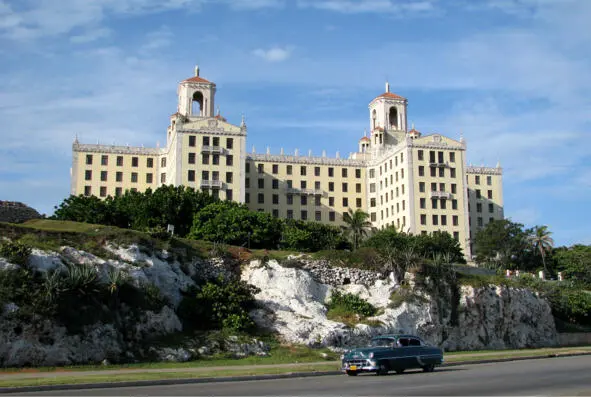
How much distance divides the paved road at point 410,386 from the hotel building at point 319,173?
74802 mm

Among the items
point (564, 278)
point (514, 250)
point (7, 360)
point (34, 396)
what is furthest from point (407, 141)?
point (34, 396)

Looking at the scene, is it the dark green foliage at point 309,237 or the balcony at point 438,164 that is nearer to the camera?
the dark green foliage at point 309,237

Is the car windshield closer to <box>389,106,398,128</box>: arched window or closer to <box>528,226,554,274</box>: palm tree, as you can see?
<box>528,226,554,274</box>: palm tree

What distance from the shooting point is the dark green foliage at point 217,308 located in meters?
44.6

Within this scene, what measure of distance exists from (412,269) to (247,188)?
61.0 metres

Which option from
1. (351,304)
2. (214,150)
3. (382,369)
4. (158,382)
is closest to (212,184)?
(214,150)

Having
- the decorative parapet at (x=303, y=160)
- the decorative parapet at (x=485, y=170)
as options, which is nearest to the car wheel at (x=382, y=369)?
the decorative parapet at (x=303, y=160)

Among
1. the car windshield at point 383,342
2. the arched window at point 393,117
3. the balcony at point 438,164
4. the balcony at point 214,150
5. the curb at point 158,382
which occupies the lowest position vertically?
the curb at point 158,382

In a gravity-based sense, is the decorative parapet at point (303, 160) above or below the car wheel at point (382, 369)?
above

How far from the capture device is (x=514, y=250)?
105000mm

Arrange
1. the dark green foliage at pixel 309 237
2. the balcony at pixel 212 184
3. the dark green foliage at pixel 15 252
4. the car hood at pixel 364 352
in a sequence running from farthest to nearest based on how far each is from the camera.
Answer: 1. the balcony at pixel 212 184
2. the dark green foliage at pixel 309 237
3. the dark green foliage at pixel 15 252
4. the car hood at pixel 364 352

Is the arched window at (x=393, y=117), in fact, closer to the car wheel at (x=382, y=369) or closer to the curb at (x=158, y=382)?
the curb at (x=158, y=382)

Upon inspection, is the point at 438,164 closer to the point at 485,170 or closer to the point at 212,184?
the point at 485,170

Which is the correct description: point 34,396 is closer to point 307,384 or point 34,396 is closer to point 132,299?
point 307,384
